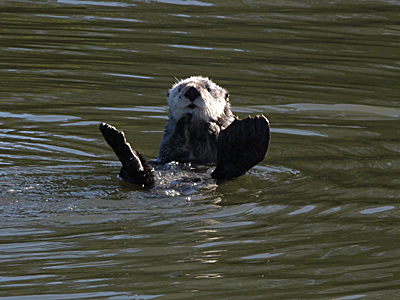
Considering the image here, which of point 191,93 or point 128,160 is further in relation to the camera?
point 191,93

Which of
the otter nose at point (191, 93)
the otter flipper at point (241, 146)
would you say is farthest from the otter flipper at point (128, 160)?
the otter nose at point (191, 93)

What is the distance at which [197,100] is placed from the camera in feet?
19.7

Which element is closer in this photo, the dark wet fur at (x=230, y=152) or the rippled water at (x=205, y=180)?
the rippled water at (x=205, y=180)

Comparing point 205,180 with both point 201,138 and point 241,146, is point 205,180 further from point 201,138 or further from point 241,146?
point 201,138

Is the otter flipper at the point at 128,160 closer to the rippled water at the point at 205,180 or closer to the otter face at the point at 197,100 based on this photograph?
the rippled water at the point at 205,180

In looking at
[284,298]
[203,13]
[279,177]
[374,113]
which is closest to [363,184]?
[279,177]

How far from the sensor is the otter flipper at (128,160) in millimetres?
5137

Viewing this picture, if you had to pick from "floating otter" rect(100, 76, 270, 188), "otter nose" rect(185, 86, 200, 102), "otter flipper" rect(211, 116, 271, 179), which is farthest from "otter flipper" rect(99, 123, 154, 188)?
"otter nose" rect(185, 86, 200, 102)

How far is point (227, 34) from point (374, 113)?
4.39 m

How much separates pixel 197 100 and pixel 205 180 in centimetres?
73

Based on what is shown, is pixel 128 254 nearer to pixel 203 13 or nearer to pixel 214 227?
pixel 214 227

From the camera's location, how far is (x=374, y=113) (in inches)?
340

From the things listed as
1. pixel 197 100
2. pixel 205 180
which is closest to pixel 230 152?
pixel 205 180

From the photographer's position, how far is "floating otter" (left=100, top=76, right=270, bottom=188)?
532 cm
